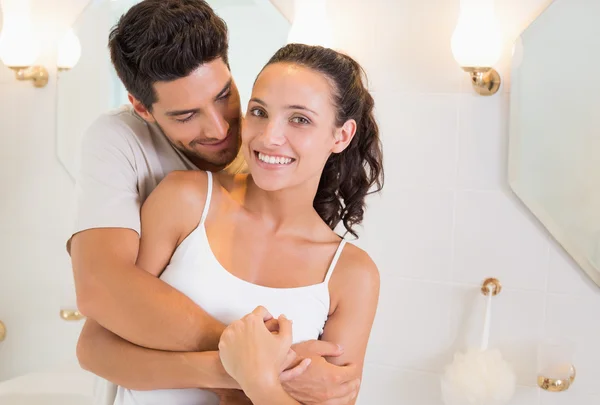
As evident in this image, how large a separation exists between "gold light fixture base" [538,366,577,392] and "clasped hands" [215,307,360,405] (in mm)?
1003

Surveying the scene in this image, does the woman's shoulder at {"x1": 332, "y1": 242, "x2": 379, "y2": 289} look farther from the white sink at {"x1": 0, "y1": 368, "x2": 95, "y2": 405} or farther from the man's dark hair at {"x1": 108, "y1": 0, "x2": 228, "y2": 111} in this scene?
the white sink at {"x1": 0, "y1": 368, "x2": 95, "y2": 405}

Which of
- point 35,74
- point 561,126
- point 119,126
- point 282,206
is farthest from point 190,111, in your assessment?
point 35,74

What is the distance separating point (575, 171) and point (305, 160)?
3.47ft

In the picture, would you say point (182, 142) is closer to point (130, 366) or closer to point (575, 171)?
point (130, 366)

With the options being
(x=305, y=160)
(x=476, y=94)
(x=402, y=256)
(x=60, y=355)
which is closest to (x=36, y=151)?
(x=60, y=355)

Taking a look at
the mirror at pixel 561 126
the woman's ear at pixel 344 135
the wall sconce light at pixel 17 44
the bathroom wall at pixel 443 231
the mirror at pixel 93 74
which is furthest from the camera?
the wall sconce light at pixel 17 44

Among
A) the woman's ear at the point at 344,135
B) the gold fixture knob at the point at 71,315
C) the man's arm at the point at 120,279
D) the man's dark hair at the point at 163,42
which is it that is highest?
the man's dark hair at the point at 163,42

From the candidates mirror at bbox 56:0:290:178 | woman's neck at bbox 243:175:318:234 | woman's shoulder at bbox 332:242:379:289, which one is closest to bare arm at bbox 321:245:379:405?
woman's shoulder at bbox 332:242:379:289

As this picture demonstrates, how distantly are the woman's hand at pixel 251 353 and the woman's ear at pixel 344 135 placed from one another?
0.36m

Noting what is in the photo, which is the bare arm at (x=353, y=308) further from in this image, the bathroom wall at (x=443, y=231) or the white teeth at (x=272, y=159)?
the bathroom wall at (x=443, y=231)

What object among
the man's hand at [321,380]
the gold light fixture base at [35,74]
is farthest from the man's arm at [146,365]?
the gold light fixture base at [35,74]

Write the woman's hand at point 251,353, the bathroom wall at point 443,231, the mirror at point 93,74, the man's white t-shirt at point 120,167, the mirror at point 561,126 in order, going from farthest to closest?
the mirror at point 93,74, the bathroom wall at point 443,231, the mirror at point 561,126, the man's white t-shirt at point 120,167, the woman's hand at point 251,353

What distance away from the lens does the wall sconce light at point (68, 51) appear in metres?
2.73

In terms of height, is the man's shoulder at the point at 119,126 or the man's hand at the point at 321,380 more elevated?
the man's shoulder at the point at 119,126
